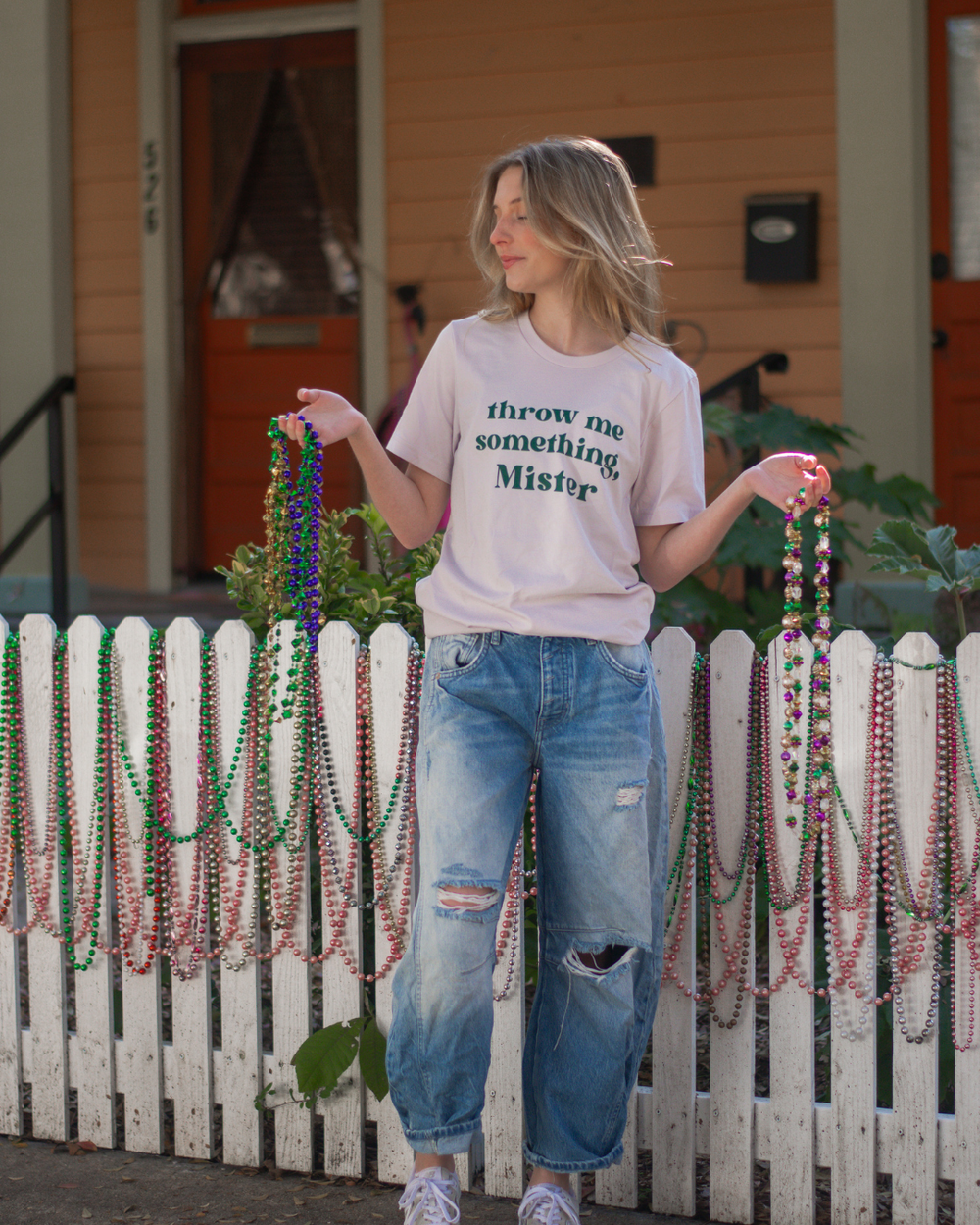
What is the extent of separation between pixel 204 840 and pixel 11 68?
5.18m

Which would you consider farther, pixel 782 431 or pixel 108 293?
pixel 108 293

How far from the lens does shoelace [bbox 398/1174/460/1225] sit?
6.87 feet

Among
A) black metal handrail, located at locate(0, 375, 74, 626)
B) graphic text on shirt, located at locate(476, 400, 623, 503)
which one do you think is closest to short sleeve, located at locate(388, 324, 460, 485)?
graphic text on shirt, located at locate(476, 400, 623, 503)

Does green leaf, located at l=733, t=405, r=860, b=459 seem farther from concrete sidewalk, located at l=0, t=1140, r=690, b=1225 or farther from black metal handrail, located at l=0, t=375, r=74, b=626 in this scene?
black metal handrail, located at l=0, t=375, r=74, b=626

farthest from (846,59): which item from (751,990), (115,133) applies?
(751,990)

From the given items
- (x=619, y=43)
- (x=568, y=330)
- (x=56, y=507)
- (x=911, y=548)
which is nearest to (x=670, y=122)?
(x=619, y=43)

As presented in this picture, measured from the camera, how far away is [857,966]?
92.5 inches

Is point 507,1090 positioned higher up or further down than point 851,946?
further down

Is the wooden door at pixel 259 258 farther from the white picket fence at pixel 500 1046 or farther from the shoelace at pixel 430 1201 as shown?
the shoelace at pixel 430 1201

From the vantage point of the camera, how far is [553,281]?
2.19 meters

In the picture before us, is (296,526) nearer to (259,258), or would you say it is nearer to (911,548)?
(911,548)

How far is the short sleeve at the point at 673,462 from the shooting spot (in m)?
2.20

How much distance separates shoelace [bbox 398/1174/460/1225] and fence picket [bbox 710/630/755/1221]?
57cm

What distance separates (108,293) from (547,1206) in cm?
593
